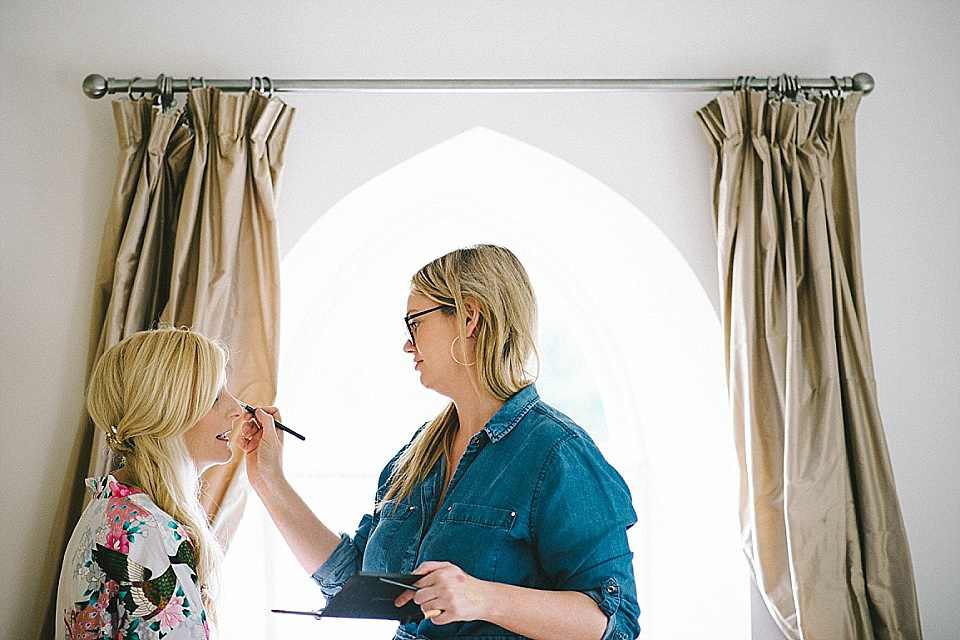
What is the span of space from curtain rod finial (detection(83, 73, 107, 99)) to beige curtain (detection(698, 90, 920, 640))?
1501mm

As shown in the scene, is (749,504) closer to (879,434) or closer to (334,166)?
(879,434)

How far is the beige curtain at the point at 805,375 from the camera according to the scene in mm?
2098

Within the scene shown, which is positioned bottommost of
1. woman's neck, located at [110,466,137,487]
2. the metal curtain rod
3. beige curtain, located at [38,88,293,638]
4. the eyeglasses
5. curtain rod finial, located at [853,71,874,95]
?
woman's neck, located at [110,466,137,487]

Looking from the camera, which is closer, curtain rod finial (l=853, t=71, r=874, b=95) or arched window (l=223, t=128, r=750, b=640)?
curtain rod finial (l=853, t=71, r=874, b=95)

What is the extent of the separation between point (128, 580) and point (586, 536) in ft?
2.29

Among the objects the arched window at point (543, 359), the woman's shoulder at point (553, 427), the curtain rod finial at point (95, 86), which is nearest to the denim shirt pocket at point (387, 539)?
the woman's shoulder at point (553, 427)

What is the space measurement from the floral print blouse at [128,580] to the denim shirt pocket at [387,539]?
12.2 inches

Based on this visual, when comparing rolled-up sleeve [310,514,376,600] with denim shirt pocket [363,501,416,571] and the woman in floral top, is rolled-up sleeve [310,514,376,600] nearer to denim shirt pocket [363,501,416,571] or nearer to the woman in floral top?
denim shirt pocket [363,501,416,571]

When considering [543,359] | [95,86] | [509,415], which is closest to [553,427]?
[509,415]

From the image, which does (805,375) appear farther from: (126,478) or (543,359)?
(126,478)

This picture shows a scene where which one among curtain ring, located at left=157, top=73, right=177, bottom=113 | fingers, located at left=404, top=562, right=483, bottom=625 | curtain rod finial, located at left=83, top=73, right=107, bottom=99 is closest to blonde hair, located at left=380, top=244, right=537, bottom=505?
fingers, located at left=404, top=562, right=483, bottom=625

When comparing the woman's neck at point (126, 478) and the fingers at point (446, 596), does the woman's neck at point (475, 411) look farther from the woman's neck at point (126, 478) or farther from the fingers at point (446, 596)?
the woman's neck at point (126, 478)

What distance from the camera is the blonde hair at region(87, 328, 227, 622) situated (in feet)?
4.89

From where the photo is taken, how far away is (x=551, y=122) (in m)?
2.37
